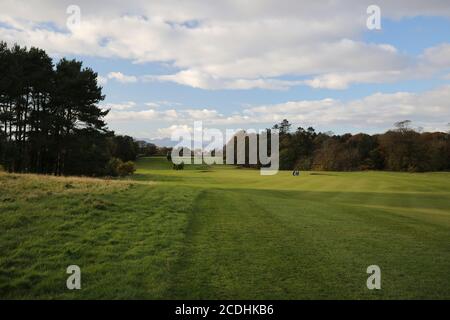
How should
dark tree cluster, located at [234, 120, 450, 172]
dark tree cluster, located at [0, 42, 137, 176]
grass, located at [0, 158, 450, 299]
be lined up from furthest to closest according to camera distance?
dark tree cluster, located at [234, 120, 450, 172]
dark tree cluster, located at [0, 42, 137, 176]
grass, located at [0, 158, 450, 299]

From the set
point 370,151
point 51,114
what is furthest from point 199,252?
point 370,151

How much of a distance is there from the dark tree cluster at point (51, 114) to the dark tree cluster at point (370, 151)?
61.1m

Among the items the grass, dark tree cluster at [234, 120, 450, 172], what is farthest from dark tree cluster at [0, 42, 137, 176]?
dark tree cluster at [234, 120, 450, 172]

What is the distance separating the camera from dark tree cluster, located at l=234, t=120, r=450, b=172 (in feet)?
259

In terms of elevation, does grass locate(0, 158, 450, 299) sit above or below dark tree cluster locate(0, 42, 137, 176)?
below

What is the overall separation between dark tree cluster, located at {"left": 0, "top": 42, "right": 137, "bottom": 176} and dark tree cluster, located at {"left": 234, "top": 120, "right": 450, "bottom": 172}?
61148mm

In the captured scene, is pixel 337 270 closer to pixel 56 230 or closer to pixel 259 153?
pixel 56 230

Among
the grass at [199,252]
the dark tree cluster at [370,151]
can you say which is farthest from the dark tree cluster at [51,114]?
the dark tree cluster at [370,151]

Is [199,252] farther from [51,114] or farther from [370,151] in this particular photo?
[370,151]

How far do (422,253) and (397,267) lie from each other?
1867 millimetres

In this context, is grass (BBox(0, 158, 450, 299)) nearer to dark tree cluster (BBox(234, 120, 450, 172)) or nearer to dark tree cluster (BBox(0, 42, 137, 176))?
dark tree cluster (BBox(0, 42, 137, 176))

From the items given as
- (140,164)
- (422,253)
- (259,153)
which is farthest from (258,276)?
(140,164)

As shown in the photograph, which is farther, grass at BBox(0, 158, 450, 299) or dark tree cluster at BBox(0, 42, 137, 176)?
dark tree cluster at BBox(0, 42, 137, 176)
